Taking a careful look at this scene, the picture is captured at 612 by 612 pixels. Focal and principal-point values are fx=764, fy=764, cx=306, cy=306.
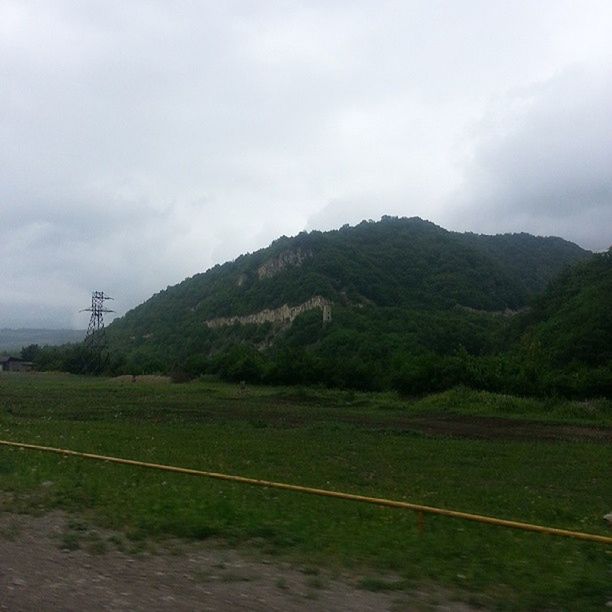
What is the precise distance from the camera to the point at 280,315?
131500 millimetres

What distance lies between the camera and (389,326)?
369 ft

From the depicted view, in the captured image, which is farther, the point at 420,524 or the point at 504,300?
the point at 504,300

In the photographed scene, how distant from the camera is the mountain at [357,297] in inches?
4277

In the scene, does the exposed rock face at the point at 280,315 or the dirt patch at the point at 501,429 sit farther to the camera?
the exposed rock face at the point at 280,315

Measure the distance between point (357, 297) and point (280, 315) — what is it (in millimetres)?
14110

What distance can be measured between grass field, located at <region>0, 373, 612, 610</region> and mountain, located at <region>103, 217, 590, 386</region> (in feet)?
175

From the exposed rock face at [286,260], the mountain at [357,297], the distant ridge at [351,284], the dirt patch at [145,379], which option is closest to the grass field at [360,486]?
the dirt patch at [145,379]

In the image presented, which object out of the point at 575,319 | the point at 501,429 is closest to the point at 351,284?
the point at 575,319

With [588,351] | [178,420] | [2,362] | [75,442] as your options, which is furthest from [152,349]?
[75,442]

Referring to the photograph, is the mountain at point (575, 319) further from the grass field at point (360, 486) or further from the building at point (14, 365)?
the building at point (14, 365)

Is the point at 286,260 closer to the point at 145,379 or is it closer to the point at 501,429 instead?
the point at 145,379

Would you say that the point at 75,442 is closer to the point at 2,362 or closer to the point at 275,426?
the point at 275,426

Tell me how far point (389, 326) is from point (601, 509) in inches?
3773

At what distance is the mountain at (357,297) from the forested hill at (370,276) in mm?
233
